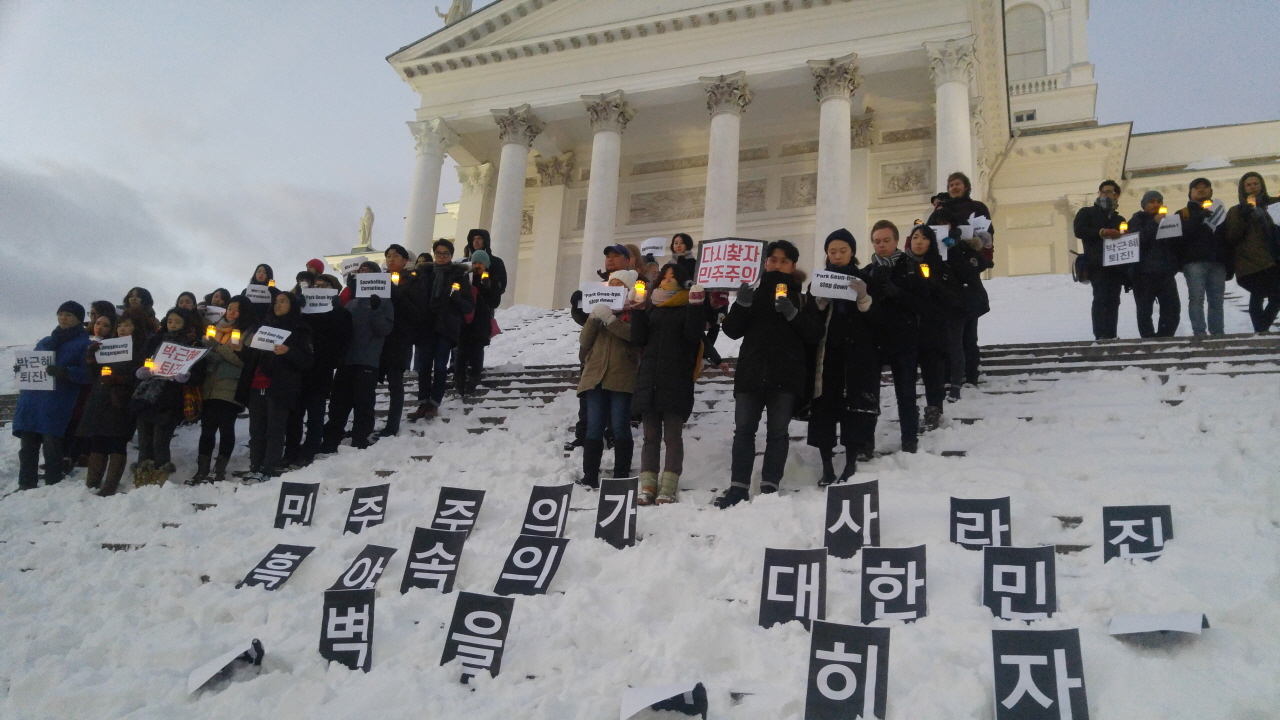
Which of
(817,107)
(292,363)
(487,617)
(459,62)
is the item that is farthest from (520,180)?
(487,617)

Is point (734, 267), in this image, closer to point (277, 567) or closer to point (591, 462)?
point (591, 462)

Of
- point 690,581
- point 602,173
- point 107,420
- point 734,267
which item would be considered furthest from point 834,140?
point 690,581

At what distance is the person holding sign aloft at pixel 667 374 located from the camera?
17.9 feet

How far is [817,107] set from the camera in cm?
2270

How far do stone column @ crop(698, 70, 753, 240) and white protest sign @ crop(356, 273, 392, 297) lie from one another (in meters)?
12.5

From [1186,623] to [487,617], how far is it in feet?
9.06

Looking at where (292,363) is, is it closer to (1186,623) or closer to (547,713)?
(547,713)

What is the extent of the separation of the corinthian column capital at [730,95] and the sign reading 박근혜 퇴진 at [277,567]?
701 inches

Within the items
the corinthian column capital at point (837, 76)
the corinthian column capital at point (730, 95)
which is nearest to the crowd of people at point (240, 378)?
the corinthian column capital at point (730, 95)

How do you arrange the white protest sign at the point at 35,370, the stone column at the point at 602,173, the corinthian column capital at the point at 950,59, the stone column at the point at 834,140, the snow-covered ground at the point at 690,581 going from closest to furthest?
the snow-covered ground at the point at 690,581 → the white protest sign at the point at 35,370 → the stone column at the point at 834,140 → the corinthian column capital at the point at 950,59 → the stone column at the point at 602,173

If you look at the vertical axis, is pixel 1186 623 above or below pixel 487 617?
above

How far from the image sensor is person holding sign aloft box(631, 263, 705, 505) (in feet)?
17.9

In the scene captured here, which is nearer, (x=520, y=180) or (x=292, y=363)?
(x=292, y=363)

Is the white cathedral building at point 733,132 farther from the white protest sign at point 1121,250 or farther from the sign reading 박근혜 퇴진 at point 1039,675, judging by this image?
the sign reading 박근혜 퇴진 at point 1039,675
